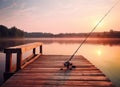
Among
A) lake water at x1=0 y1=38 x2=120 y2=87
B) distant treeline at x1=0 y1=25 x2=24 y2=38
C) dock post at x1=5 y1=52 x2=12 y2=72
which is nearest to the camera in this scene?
dock post at x1=5 y1=52 x2=12 y2=72

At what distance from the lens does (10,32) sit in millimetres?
87688

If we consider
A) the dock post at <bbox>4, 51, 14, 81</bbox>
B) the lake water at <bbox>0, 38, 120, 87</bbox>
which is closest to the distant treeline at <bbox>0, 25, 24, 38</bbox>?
the lake water at <bbox>0, 38, 120, 87</bbox>

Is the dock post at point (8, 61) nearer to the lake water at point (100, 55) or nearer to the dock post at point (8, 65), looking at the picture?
the dock post at point (8, 65)

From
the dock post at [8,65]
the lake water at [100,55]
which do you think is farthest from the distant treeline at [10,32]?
the dock post at [8,65]

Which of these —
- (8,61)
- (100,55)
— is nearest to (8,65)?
(8,61)

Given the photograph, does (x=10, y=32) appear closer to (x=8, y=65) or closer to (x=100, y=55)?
(x=100, y=55)

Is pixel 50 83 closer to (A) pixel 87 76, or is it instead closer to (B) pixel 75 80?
(B) pixel 75 80

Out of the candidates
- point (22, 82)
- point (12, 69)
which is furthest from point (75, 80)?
point (12, 69)

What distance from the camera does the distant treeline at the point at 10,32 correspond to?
83.4 meters

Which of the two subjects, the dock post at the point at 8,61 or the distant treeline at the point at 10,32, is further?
the distant treeline at the point at 10,32

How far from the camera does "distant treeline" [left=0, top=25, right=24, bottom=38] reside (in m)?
83.4

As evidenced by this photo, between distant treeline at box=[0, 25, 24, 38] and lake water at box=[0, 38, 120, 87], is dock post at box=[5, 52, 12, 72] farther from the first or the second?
distant treeline at box=[0, 25, 24, 38]

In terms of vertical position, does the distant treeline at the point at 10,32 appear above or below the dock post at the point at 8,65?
above

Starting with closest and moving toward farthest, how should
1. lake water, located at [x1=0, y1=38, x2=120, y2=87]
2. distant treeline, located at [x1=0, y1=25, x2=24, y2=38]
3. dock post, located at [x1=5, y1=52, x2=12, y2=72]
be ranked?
dock post, located at [x1=5, y1=52, x2=12, y2=72] → lake water, located at [x1=0, y1=38, x2=120, y2=87] → distant treeline, located at [x1=0, y1=25, x2=24, y2=38]
